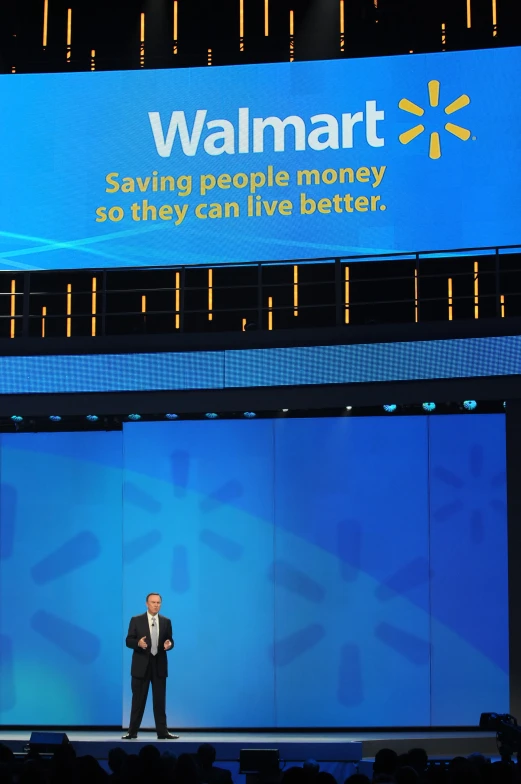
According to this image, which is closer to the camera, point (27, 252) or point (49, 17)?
point (27, 252)

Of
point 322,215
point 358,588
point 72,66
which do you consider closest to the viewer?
point 358,588

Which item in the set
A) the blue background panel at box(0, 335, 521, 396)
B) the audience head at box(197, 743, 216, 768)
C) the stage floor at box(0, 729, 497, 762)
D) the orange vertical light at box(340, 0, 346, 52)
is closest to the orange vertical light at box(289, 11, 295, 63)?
the orange vertical light at box(340, 0, 346, 52)

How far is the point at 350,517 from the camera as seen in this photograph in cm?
1194

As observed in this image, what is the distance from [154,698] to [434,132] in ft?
22.7

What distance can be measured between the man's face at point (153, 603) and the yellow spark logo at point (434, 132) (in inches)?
234

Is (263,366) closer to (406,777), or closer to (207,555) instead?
(207,555)

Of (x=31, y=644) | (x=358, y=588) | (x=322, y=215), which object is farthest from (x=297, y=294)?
(x=31, y=644)

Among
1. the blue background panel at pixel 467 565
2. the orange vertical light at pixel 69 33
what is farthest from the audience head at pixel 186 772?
the orange vertical light at pixel 69 33

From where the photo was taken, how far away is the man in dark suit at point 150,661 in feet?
36.5

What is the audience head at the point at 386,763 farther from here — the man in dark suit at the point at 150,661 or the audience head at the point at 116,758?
the man in dark suit at the point at 150,661

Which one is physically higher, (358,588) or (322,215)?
(322,215)

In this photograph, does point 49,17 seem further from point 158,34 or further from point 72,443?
point 72,443

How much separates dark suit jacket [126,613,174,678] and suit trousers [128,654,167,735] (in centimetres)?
4

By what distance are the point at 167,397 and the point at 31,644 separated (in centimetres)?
277
